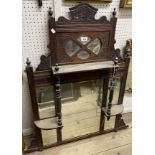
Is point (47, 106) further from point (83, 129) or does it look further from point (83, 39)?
point (83, 39)

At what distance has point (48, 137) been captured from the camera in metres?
1.56

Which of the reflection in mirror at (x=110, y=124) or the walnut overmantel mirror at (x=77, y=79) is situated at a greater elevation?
the walnut overmantel mirror at (x=77, y=79)

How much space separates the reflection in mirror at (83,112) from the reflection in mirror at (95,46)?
0.25 meters

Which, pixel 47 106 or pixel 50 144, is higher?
pixel 47 106

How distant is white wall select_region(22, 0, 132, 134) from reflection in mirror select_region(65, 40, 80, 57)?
15 centimetres

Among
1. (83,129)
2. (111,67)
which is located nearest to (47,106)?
(83,129)

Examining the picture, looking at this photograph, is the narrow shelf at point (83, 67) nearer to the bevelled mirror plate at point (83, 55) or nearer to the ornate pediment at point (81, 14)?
A: the bevelled mirror plate at point (83, 55)

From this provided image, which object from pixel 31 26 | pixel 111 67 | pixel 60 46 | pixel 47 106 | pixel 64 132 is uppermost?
pixel 31 26

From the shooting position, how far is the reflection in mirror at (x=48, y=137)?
1539 millimetres

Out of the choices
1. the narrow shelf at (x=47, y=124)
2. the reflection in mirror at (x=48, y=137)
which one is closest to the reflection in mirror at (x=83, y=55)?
the narrow shelf at (x=47, y=124)

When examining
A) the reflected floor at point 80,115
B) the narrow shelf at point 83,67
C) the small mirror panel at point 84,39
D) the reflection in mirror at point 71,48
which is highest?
the small mirror panel at point 84,39

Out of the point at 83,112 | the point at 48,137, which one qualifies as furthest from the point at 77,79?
the point at 48,137

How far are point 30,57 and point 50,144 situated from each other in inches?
29.1
